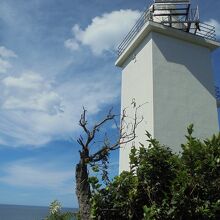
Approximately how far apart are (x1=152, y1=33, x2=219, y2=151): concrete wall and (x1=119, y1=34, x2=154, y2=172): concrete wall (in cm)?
35

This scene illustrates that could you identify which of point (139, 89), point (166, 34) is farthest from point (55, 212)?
point (166, 34)

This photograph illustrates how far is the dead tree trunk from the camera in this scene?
9.14 m

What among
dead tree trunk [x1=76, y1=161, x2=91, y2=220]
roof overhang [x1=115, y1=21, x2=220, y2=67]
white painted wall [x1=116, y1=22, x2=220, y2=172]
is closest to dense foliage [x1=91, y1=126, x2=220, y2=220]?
dead tree trunk [x1=76, y1=161, x2=91, y2=220]

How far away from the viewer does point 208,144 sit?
377 inches

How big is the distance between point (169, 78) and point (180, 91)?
0.87 m

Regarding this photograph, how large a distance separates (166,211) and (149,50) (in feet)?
35.6

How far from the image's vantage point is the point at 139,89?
61.1 feet

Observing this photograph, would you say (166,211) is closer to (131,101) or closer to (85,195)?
(85,195)

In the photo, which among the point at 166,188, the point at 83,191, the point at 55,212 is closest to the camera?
the point at 83,191

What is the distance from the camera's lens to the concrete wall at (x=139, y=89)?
56.7ft

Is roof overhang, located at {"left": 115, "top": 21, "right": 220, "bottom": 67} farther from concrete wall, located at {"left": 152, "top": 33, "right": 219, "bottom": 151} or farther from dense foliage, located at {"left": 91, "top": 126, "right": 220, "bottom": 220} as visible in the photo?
dense foliage, located at {"left": 91, "top": 126, "right": 220, "bottom": 220}

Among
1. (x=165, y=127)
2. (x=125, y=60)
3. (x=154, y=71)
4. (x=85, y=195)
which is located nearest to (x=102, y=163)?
(x=85, y=195)

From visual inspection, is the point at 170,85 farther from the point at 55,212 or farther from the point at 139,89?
the point at 55,212

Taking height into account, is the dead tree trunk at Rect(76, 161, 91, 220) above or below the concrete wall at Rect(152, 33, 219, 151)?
below
